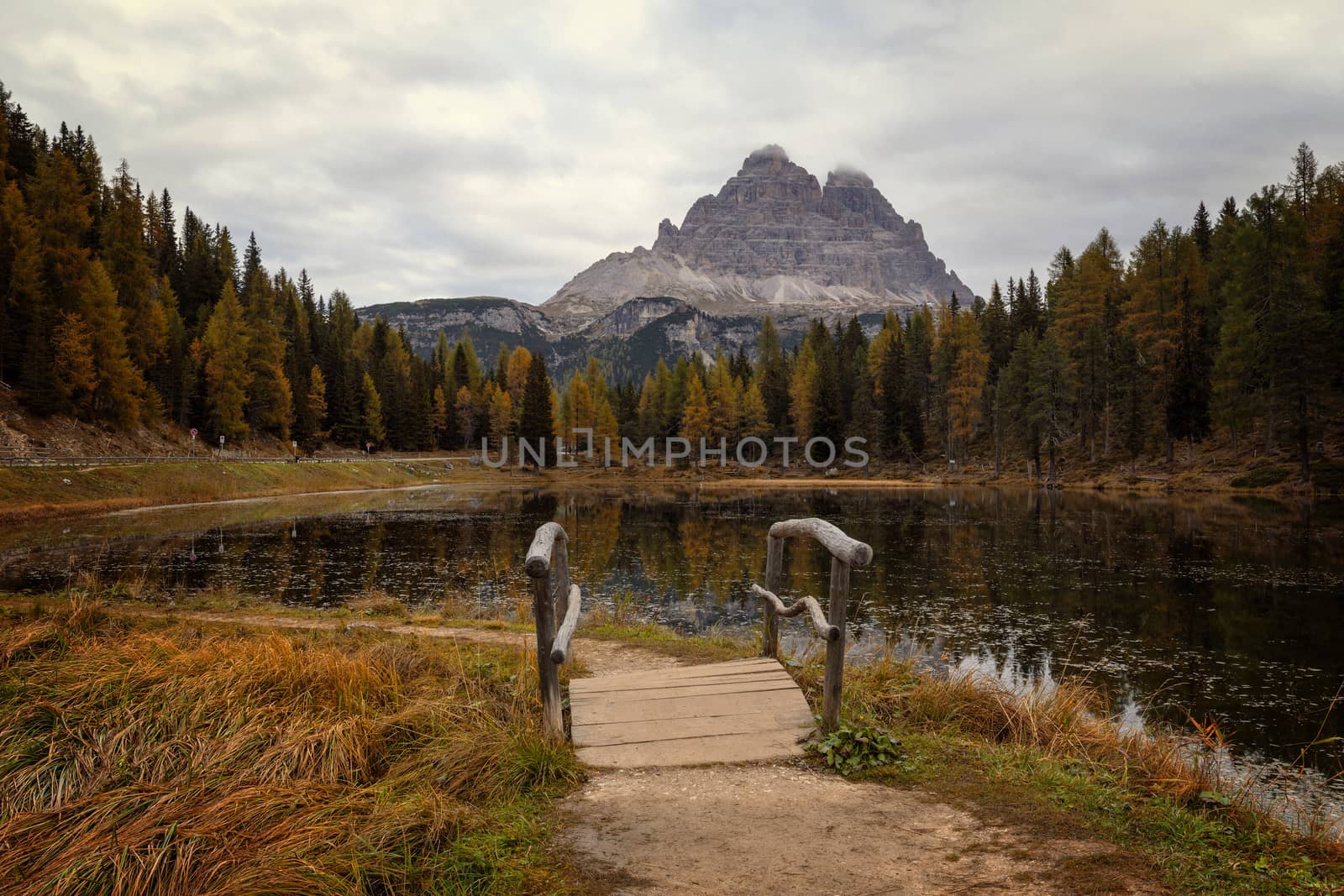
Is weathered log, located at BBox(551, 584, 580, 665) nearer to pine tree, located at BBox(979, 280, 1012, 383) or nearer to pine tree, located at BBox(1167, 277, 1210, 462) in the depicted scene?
pine tree, located at BBox(1167, 277, 1210, 462)

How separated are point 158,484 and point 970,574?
4546 cm

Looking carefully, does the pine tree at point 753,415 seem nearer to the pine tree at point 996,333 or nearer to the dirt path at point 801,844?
the pine tree at point 996,333

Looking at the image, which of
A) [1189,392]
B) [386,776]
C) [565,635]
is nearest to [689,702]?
[565,635]

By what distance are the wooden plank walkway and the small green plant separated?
0.29m

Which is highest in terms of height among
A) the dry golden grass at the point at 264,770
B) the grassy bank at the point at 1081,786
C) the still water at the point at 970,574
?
the dry golden grass at the point at 264,770

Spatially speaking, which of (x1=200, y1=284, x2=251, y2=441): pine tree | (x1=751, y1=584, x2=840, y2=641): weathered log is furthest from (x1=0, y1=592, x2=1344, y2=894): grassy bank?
(x1=200, y1=284, x2=251, y2=441): pine tree

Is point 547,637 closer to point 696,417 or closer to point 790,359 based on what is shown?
point 696,417

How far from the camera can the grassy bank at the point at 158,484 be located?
111ft

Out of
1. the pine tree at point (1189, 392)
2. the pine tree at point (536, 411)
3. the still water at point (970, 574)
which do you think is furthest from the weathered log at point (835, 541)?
the pine tree at point (536, 411)

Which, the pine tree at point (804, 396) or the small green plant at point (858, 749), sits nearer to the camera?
the small green plant at point (858, 749)

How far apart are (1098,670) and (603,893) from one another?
1110 cm

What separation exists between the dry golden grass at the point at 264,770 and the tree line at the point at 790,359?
159 ft

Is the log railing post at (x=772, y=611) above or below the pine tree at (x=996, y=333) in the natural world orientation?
below

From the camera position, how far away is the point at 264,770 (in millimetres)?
5117
